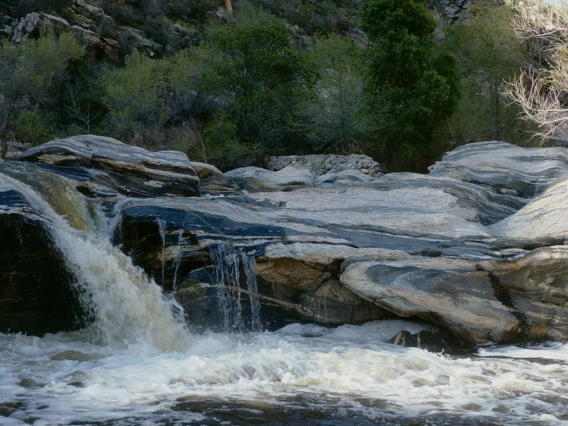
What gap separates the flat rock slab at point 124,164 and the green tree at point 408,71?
30.2 feet

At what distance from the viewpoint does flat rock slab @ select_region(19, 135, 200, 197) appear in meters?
9.33

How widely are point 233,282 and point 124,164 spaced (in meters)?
3.43

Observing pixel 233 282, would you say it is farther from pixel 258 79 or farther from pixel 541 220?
pixel 258 79

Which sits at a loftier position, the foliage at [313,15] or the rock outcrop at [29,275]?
the foliage at [313,15]

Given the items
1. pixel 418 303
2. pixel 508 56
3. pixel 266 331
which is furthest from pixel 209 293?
pixel 508 56

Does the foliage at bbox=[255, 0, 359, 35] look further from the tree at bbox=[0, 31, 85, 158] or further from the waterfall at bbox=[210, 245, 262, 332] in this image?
the waterfall at bbox=[210, 245, 262, 332]

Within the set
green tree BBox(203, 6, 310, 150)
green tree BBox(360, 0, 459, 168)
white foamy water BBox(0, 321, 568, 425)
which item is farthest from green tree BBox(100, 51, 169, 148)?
white foamy water BBox(0, 321, 568, 425)

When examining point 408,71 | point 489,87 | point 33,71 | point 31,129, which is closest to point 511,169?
point 408,71

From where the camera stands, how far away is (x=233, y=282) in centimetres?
709

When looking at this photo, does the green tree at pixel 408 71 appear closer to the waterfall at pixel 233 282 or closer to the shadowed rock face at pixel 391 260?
the shadowed rock face at pixel 391 260

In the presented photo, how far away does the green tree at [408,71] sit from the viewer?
17.8 meters

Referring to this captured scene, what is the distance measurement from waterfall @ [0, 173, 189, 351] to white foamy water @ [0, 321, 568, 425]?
0.25m

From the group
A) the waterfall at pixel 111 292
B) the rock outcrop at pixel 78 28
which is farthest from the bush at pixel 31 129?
the waterfall at pixel 111 292

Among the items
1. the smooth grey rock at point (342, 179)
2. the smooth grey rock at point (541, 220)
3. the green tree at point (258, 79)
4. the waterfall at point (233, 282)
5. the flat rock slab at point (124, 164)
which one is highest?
the green tree at point (258, 79)
